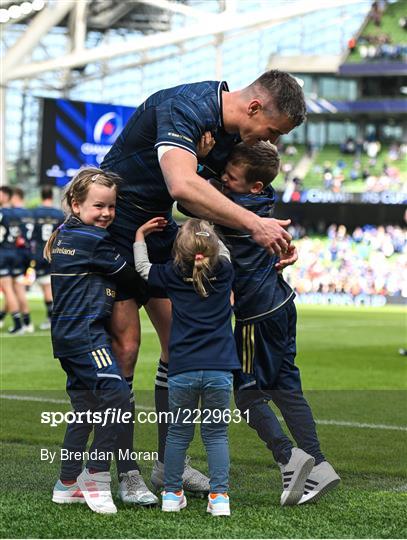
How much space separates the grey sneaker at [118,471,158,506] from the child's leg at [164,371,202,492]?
0.14 metres

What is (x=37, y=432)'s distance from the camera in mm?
6645

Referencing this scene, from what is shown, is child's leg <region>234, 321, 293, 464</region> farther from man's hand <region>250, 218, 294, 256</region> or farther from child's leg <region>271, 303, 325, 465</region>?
man's hand <region>250, 218, 294, 256</region>

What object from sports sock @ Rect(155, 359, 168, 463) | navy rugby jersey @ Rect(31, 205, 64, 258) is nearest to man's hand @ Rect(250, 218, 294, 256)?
sports sock @ Rect(155, 359, 168, 463)

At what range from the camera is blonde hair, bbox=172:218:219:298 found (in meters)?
4.44

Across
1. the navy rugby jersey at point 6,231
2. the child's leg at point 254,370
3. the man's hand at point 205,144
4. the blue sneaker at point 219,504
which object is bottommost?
the navy rugby jersey at point 6,231

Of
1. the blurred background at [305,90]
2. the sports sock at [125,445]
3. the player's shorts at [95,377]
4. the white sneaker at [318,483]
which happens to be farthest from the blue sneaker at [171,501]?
the blurred background at [305,90]

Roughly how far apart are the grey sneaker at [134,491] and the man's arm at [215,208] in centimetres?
121

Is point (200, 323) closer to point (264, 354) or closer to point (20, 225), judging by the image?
point (264, 354)

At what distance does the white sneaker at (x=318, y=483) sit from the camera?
4.67 metres

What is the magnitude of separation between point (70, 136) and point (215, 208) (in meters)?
19.7

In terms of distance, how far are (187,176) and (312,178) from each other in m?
44.8

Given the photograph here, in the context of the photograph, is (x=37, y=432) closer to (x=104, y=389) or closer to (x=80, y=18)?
(x=104, y=389)

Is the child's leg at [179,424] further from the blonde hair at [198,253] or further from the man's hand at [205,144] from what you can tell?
the man's hand at [205,144]

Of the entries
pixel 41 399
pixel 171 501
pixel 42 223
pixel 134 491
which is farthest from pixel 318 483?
pixel 42 223
